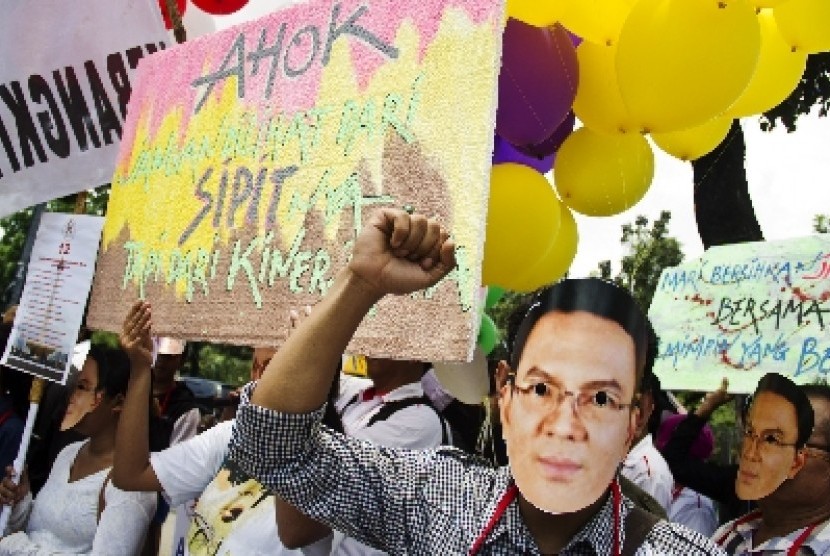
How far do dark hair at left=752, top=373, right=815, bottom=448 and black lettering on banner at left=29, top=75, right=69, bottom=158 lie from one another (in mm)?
2606

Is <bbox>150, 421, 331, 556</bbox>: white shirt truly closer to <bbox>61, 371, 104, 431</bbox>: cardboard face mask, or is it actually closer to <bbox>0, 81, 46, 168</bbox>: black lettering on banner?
<bbox>61, 371, 104, 431</bbox>: cardboard face mask

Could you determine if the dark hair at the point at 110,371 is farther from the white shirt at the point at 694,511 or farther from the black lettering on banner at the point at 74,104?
the white shirt at the point at 694,511

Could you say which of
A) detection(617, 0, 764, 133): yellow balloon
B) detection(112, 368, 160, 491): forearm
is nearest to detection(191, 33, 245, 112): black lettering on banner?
detection(112, 368, 160, 491): forearm

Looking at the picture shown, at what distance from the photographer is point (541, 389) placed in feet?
4.33

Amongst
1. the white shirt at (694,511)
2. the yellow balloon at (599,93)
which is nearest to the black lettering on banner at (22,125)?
the yellow balloon at (599,93)

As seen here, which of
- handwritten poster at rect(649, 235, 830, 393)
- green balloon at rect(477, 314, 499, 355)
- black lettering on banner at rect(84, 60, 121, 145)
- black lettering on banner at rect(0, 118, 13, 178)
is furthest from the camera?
green balloon at rect(477, 314, 499, 355)

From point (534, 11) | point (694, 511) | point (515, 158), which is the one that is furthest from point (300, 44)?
point (694, 511)

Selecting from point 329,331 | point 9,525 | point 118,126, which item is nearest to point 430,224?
point 329,331

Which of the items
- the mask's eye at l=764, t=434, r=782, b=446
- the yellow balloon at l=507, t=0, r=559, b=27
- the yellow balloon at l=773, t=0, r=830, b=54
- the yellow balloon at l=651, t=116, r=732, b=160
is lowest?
the mask's eye at l=764, t=434, r=782, b=446

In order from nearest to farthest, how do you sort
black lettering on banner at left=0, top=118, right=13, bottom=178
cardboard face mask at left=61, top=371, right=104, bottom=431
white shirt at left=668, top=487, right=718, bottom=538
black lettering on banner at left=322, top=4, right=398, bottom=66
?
black lettering on banner at left=322, top=4, right=398, bottom=66 → cardboard face mask at left=61, top=371, right=104, bottom=431 → white shirt at left=668, top=487, right=718, bottom=538 → black lettering on banner at left=0, top=118, right=13, bottom=178

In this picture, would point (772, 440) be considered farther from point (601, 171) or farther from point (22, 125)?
point (22, 125)

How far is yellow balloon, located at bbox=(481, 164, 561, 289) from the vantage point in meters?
2.87

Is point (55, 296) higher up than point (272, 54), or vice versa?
point (272, 54)

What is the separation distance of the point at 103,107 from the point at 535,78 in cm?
180
